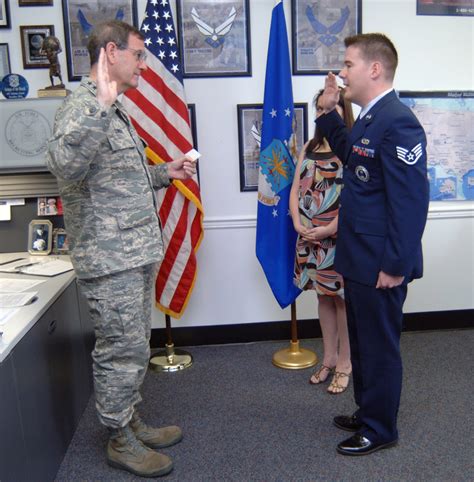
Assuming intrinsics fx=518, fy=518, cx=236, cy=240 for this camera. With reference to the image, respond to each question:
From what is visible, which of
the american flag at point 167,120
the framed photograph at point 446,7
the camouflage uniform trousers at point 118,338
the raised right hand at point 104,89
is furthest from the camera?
the framed photograph at point 446,7

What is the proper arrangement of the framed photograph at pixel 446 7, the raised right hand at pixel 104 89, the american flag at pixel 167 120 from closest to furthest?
the raised right hand at pixel 104 89 < the american flag at pixel 167 120 < the framed photograph at pixel 446 7

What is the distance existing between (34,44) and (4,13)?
0.21m

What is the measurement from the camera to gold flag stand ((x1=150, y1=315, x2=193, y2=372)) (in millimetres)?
2806

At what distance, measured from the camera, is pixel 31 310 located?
1.86 meters

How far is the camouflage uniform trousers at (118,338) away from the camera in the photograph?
5.86ft

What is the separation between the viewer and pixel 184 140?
2609 mm

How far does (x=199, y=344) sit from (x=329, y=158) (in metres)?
1.41

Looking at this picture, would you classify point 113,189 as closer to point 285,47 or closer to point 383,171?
point 383,171

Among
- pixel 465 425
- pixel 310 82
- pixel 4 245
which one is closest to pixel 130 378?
pixel 4 245

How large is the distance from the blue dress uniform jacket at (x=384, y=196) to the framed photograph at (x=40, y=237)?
1.47 m

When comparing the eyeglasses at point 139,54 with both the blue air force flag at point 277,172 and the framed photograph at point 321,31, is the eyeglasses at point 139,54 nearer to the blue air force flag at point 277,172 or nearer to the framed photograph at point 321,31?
the blue air force flag at point 277,172

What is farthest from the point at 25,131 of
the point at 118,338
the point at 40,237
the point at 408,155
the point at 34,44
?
the point at 408,155

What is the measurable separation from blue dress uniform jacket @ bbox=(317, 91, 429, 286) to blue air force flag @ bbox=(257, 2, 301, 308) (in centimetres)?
70

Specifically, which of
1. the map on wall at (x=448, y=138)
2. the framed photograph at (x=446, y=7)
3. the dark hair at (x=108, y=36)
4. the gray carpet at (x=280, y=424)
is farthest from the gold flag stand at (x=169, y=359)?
the framed photograph at (x=446, y=7)
